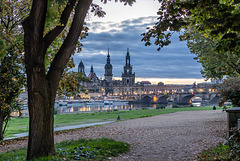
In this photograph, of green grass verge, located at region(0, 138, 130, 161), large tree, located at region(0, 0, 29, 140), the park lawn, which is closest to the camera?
green grass verge, located at region(0, 138, 130, 161)

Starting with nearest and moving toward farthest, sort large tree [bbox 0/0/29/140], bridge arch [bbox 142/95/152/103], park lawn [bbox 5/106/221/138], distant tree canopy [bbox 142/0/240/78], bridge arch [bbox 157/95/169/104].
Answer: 1. distant tree canopy [bbox 142/0/240/78]
2. large tree [bbox 0/0/29/140]
3. park lawn [bbox 5/106/221/138]
4. bridge arch [bbox 157/95/169/104]
5. bridge arch [bbox 142/95/152/103]

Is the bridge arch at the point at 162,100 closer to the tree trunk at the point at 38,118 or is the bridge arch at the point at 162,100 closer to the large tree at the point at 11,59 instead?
the large tree at the point at 11,59

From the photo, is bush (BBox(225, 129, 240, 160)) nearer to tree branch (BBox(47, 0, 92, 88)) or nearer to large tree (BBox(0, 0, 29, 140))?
tree branch (BBox(47, 0, 92, 88))

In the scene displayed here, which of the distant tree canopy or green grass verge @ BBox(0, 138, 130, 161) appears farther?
green grass verge @ BBox(0, 138, 130, 161)

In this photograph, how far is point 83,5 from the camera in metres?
7.41

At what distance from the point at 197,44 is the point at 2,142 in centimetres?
1425

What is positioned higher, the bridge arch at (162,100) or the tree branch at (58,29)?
the tree branch at (58,29)

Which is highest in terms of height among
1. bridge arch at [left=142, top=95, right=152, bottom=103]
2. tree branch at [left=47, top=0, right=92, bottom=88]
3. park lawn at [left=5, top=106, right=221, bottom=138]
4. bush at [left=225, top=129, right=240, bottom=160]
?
tree branch at [left=47, top=0, right=92, bottom=88]

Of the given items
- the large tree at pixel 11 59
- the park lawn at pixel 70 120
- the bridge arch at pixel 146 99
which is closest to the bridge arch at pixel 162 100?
the bridge arch at pixel 146 99

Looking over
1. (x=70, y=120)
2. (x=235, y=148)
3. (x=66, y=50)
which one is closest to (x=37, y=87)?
(x=66, y=50)

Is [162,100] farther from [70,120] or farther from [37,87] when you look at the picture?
[37,87]

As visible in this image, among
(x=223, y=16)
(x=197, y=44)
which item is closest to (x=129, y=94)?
(x=197, y=44)

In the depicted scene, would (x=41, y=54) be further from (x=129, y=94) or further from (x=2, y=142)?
(x=129, y=94)

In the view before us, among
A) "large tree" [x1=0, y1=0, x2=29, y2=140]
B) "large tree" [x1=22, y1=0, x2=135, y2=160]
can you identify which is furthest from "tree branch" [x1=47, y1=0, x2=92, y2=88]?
"large tree" [x1=0, y1=0, x2=29, y2=140]
